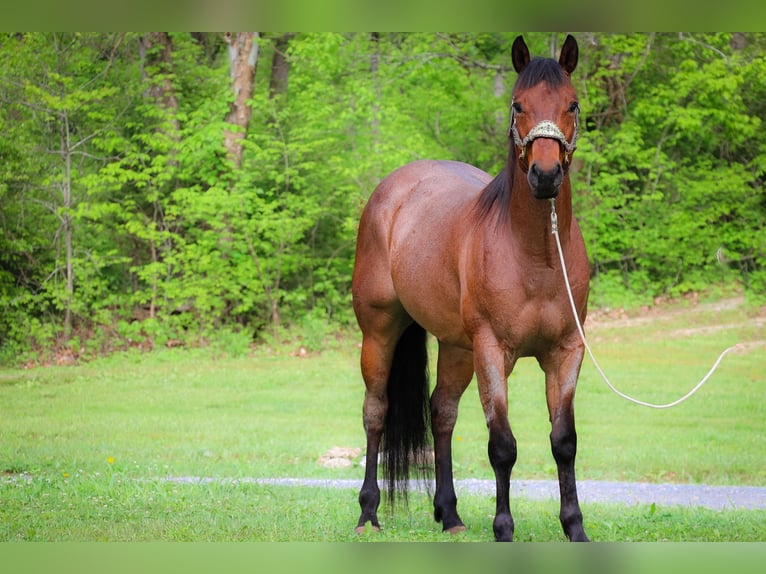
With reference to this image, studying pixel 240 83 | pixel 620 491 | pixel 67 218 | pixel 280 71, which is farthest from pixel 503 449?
pixel 280 71

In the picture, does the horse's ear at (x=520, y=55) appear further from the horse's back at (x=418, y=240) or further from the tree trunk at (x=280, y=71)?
the tree trunk at (x=280, y=71)

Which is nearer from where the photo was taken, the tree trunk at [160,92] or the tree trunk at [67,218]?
the tree trunk at [67,218]

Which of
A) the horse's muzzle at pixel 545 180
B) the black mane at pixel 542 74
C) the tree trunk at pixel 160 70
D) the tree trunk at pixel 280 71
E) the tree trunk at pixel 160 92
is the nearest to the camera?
the horse's muzzle at pixel 545 180

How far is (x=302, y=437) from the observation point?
34.4ft

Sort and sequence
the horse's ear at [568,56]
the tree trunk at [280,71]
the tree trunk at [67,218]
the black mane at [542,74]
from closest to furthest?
1. the black mane at [542,74]
2. the horse's ear at [568,56]
3. the tree trunk at [67,218]
4. the tree trunk at [280,71]

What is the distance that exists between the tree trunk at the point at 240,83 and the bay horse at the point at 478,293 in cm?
1019

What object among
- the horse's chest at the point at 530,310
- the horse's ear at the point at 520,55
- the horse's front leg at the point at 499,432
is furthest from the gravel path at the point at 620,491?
the horse's ear at the point at 520,55

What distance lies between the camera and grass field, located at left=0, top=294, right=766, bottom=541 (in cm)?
558

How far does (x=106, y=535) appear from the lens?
523cm

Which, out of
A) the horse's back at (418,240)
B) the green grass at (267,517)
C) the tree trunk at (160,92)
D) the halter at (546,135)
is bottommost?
the green grass at (267,517)

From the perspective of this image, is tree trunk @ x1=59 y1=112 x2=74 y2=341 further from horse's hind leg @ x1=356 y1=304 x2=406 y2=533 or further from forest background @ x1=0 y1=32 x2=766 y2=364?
horse's hind leg @ x1=356 y1=304 x2=406 y2=533

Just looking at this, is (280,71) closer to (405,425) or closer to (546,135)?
(405,425)

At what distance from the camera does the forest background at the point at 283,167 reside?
1507cm
